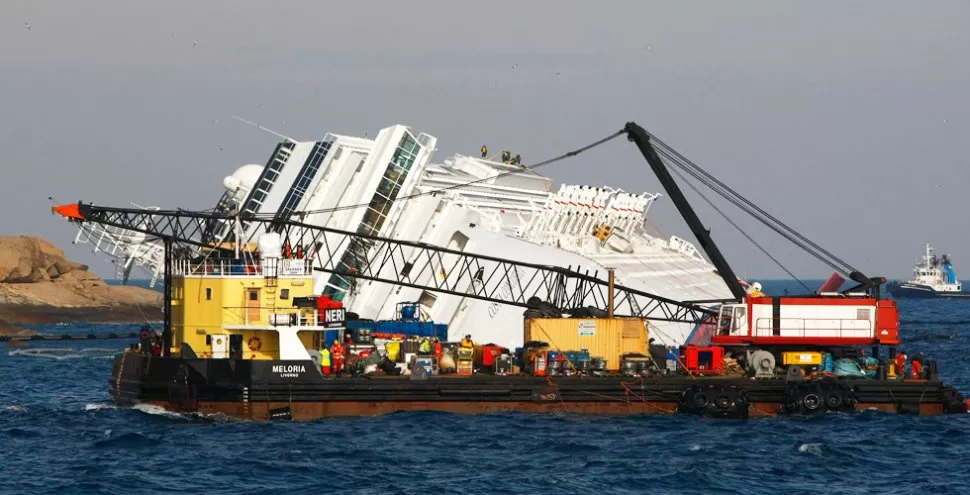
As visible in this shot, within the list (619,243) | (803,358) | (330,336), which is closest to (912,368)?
(803,358)

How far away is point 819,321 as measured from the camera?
51469mm

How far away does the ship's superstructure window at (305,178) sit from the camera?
7594 cm

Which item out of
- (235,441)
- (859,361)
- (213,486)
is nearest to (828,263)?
(859,361)

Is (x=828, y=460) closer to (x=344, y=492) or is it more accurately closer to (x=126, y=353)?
(x=344, y=492)

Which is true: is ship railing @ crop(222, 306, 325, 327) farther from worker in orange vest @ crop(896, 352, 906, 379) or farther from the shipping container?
worker in orange vest @ crop(896, 352, 906, 379)

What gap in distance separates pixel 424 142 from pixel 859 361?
3461 centimetres

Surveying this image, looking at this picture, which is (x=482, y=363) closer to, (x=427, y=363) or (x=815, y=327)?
(x=427, y=363)

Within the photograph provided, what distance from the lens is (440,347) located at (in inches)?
1993

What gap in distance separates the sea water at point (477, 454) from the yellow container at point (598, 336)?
4.16 metres

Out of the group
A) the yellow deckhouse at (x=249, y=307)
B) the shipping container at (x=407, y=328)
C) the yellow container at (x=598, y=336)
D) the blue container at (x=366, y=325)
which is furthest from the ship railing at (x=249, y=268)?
the yellow container at (x=598, y=336)

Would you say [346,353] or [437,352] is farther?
[346,353]

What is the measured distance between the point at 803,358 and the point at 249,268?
19.9 meters

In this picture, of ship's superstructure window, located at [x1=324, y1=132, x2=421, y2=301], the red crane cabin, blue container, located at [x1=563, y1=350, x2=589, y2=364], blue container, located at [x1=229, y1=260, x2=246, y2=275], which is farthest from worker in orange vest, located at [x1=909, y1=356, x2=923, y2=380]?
ship's superstructure window, located at [x1=324, y1=132, x2=421, y2=301]

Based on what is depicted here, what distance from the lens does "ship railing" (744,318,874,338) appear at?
168 ft
